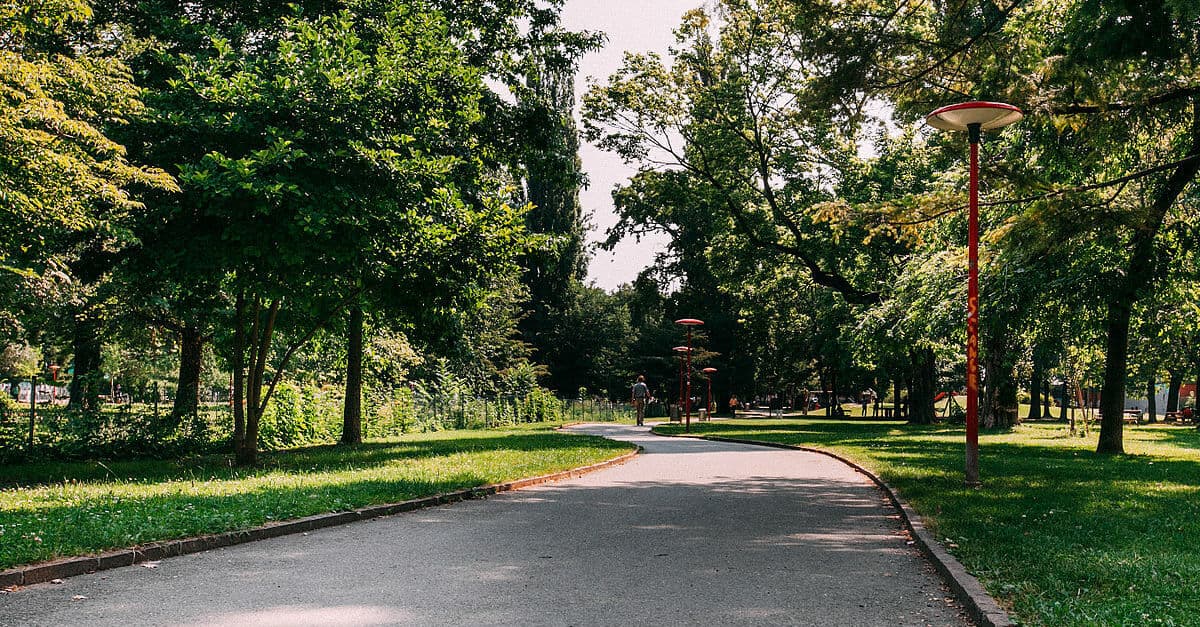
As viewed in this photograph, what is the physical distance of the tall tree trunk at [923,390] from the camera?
135 feet

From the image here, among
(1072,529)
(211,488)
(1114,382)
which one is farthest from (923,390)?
(211,488)

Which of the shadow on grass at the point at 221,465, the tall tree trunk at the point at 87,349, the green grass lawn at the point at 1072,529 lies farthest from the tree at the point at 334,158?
the green grass lawn at the point at 1072,529

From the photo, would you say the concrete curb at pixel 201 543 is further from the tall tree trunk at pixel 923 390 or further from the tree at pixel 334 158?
the tall tree trunk at pixel 923 390

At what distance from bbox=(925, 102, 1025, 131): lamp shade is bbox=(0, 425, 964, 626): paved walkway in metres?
5.13

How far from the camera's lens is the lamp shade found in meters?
11.4

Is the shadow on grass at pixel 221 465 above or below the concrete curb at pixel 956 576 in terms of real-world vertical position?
below

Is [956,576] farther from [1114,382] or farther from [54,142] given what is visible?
[1114,382]

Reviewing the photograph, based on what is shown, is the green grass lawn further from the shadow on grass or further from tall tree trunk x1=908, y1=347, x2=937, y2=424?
tall tree trunk x1=908, y1=347, x2=937, y2=424

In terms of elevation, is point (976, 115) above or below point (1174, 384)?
above

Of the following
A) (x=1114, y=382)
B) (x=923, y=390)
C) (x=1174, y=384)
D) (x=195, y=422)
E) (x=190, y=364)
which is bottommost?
(x=195, y=422)

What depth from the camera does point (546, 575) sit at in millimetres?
6988

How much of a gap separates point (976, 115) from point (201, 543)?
1019 centimetres

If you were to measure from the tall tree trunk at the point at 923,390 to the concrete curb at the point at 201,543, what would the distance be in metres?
31.3

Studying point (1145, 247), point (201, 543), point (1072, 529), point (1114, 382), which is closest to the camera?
point (201, 543)
